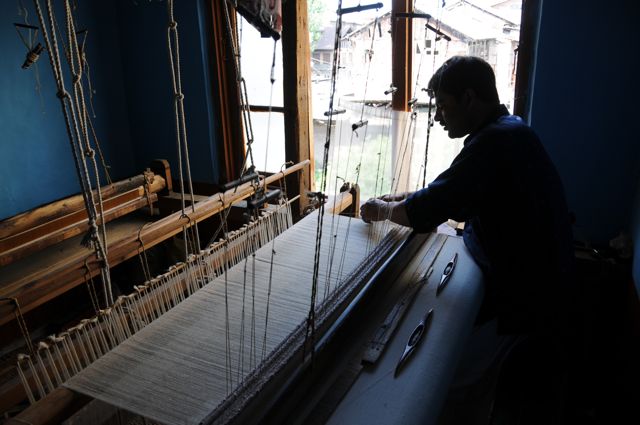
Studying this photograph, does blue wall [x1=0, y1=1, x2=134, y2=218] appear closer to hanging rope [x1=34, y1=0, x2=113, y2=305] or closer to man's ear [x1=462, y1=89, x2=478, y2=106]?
hanging rope [x1=34, y1=0, x2=113, y2=305]

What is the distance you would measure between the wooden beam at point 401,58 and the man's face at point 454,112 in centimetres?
125

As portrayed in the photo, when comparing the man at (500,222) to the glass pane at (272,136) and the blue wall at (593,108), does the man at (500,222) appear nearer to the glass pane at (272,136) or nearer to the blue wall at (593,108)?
the blue wall at (593,108)

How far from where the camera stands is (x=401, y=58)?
300 centimetres

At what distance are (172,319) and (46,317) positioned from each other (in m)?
2.41

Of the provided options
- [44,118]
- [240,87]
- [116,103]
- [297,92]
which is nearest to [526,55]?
[297,92]

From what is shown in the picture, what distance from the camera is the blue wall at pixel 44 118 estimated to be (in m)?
3.08

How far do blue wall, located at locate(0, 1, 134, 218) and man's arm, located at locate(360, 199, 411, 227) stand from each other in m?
2.50

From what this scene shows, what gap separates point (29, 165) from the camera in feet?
10.7

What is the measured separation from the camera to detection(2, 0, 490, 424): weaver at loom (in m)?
1.13

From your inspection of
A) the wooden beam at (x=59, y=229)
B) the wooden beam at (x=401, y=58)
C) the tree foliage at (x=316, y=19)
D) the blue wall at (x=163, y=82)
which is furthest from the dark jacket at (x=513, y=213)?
the blue wall at (x=163, y=82)

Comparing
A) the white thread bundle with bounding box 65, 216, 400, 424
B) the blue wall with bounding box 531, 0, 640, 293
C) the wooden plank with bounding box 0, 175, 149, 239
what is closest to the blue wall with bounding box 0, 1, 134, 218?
the wooden plank with bounding box 0, 175, 149, 239

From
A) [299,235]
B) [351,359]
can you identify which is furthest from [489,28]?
[351,359]

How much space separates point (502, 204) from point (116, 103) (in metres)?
3.19

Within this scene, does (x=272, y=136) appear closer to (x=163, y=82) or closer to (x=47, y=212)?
(x=163, y=82)
